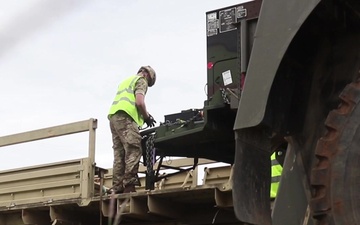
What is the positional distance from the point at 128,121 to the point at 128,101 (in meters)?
0.23

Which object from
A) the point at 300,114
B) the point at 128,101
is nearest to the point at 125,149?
the point at 128,101

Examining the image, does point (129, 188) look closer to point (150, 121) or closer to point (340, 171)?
point (150, 121)

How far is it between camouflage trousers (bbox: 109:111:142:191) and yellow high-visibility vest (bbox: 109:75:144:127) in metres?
0.05

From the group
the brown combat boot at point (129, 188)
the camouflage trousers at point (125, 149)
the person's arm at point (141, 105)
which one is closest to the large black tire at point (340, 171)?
the brown combat boot at point (129, 188)

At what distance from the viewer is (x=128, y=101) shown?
7.42 metres

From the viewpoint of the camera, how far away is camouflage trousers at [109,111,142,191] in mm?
7043

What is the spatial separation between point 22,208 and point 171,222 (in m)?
1.77

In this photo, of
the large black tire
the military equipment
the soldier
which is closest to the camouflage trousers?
the soldier

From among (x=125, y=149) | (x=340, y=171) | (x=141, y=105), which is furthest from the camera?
(x=141, y=105)

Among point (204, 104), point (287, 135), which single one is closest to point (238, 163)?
point (287, 135)

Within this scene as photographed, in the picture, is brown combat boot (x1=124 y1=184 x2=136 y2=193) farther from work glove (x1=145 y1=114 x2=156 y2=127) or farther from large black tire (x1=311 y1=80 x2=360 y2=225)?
large black tire (x1=311 y1=80 x2=360 y2=225)

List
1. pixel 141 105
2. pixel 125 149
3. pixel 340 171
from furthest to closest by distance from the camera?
pixel 141 105 → pixel 125 149 → pixel 340 171

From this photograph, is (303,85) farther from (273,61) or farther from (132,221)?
(132,221)

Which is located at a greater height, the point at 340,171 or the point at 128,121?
the point at 128,121
